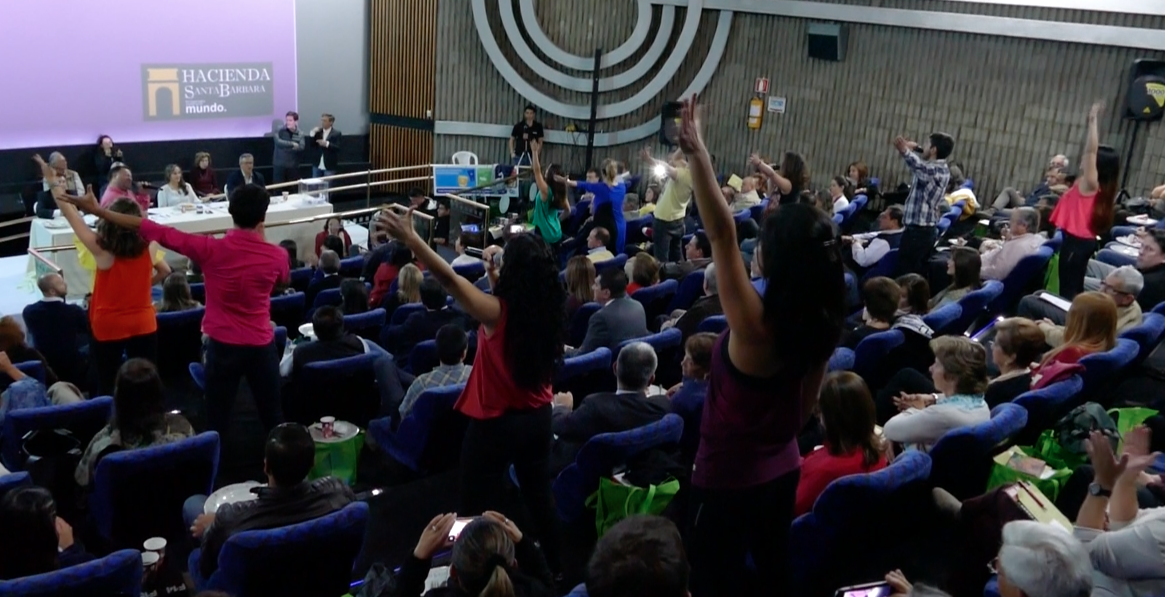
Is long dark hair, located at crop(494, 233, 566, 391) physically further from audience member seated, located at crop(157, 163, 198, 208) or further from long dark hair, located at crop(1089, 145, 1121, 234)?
audience member seated, located at crop(157, 163, 198, 208)

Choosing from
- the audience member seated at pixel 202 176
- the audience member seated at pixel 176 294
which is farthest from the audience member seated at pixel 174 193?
the audience member seated at pixel 176 294

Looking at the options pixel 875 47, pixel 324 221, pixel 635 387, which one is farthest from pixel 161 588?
pixel 875 47

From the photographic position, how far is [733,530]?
260 cm

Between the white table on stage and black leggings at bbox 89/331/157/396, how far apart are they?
11.3ft

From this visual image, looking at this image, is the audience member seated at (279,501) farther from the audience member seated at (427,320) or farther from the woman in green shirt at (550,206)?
the woman in green shirt at (550,206)

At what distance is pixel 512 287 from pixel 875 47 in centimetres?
1019

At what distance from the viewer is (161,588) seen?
132 inches

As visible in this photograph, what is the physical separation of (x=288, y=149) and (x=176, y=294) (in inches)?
288

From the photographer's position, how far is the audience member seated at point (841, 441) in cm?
336

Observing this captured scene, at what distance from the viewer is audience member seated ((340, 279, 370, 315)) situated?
20.4ft

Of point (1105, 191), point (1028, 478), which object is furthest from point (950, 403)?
point (1105, 191)

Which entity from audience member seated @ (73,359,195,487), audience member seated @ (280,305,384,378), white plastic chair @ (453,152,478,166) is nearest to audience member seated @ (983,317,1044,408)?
audience member seated @ (280,305,384,378)

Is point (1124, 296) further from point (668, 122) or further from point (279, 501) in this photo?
point (668, 122)

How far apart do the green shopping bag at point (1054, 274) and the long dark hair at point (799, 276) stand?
228 inches
